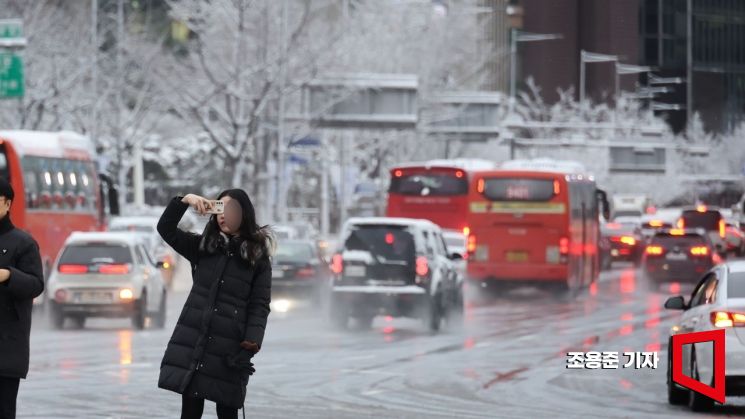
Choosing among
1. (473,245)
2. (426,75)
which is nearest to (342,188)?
(426,75)

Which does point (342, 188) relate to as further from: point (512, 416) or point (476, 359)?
point (512, 416)

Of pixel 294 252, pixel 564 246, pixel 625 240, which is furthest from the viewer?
pixel 625 240

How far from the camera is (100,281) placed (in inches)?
1097

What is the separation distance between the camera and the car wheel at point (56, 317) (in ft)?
91.9

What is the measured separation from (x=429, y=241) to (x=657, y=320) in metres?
4.97

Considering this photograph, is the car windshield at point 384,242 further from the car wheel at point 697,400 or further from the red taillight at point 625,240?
the red taillight at point 625,240

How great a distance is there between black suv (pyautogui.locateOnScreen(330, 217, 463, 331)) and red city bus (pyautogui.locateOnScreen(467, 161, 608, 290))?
33.6 feet

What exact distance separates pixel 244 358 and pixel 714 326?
626cm

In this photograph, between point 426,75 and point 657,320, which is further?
point 426,75

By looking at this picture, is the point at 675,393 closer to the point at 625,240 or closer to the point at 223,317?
the point at 223,317

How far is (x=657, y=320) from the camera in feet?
104

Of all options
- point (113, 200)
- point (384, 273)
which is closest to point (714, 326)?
point (384, 273)

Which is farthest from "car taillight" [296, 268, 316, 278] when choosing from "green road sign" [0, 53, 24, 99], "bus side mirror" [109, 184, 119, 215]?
"green road sign" [0, 53, 24, 99]

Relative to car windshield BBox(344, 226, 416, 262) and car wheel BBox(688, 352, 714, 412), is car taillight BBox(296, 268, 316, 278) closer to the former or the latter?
car windshield BBox(344, 226, 416, 262)
